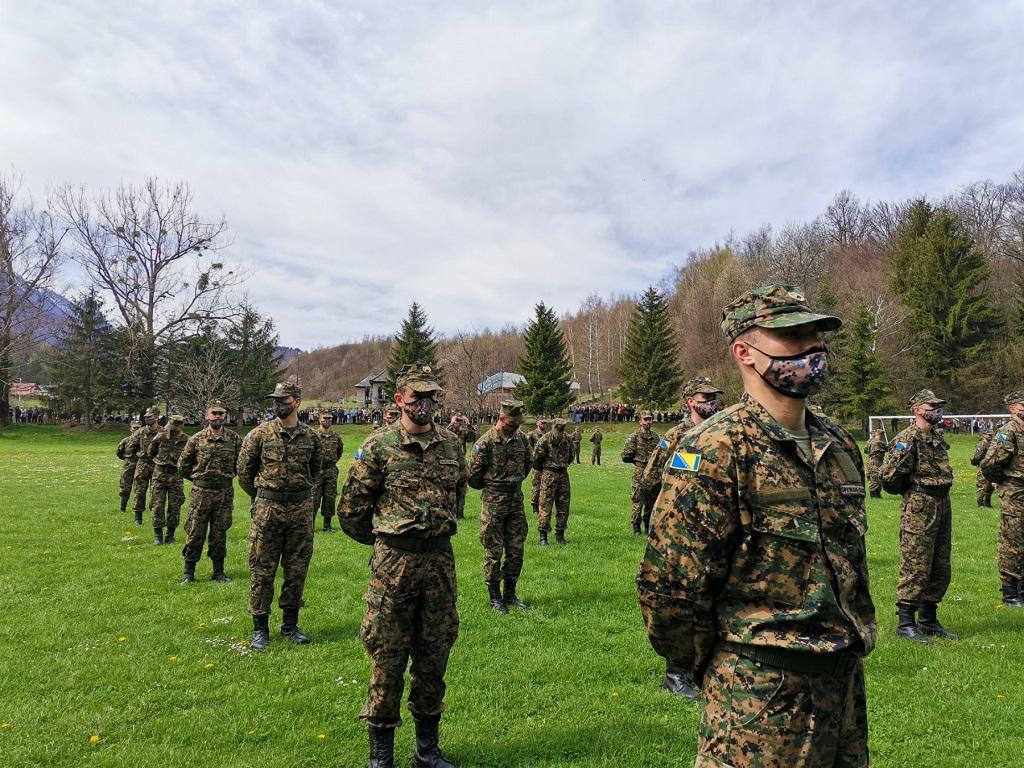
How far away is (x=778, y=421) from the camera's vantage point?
2.58 metres

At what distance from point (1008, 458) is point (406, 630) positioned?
25.3 ft

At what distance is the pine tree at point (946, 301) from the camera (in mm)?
46875

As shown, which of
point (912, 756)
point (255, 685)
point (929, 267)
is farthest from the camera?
point (929, 267)

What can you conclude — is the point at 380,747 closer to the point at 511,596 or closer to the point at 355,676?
the point at 355,676

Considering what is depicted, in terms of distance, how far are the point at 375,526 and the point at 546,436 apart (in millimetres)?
8074

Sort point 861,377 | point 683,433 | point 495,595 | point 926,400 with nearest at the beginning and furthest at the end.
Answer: point 683,433, point 926,400, point 495,595, point 861,377

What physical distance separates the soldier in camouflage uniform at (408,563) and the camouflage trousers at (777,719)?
8.09 ft

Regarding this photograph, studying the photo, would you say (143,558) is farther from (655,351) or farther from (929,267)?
(929,267)

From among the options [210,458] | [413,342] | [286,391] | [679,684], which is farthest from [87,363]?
[679,684]

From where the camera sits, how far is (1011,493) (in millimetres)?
7723

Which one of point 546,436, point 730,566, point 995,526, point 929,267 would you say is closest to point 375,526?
point 730,566

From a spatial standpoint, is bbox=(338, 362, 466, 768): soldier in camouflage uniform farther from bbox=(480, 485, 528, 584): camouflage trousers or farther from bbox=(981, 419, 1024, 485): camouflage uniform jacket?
bbox=(981, 419, 1024, 485): camouflage uniform jacket

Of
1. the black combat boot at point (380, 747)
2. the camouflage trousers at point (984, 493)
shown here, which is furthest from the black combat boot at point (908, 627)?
the camouflage trousers at point (984, 493)

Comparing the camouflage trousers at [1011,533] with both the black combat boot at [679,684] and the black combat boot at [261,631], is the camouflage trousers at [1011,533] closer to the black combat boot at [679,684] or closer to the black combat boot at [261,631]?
the black combat boot at [679,684]
